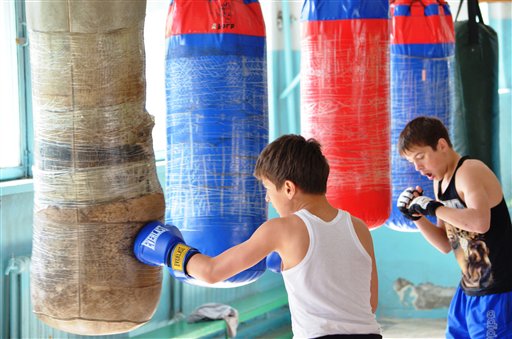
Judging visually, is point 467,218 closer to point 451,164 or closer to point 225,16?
point 451,164

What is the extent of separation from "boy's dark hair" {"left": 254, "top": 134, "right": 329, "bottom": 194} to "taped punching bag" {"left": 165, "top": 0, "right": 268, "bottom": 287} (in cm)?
59

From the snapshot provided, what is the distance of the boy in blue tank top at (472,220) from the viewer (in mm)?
3062

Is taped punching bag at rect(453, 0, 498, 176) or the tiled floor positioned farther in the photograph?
the tiled floor

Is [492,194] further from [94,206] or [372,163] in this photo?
[94,206]

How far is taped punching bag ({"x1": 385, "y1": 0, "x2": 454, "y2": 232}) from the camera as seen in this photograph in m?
3.82

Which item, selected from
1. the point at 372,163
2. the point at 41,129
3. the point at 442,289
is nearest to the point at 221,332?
the point at 442,289

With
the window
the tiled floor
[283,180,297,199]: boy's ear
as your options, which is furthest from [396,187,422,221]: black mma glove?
the tiled floor

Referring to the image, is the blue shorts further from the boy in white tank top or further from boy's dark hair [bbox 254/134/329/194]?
boy's dark hair [bbox 254/134/329/194]

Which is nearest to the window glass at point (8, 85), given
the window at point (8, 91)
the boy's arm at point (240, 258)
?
the window at point (8, 91)

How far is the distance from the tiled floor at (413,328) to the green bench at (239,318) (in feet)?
2.81

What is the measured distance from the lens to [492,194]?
10.1 feet

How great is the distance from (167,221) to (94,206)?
67 centimetres

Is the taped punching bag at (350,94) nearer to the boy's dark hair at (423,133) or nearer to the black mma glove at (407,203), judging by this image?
the black mma glove at (407,203)

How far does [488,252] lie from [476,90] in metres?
1.61
